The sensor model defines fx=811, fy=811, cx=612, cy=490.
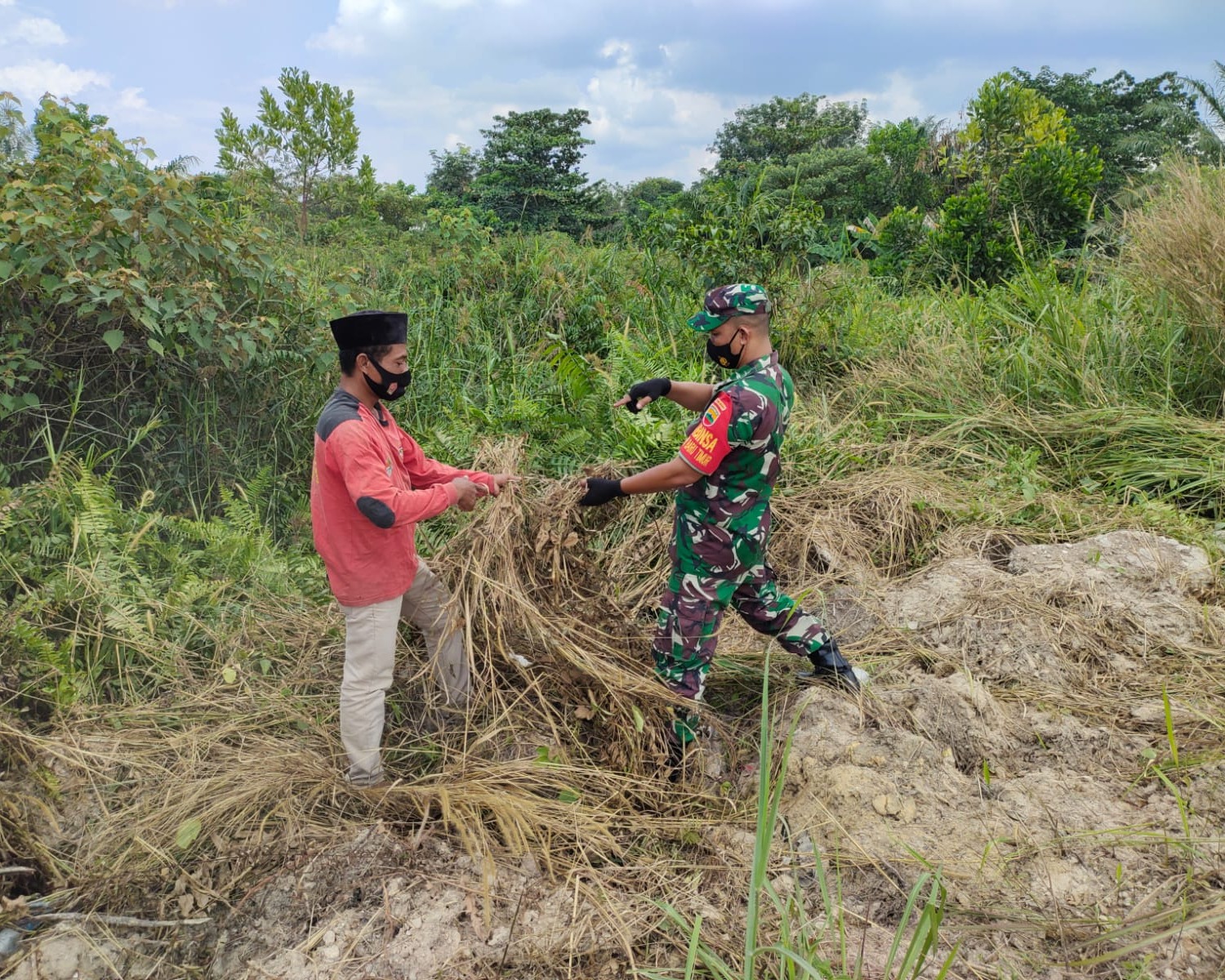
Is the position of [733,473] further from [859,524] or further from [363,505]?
[859,524]

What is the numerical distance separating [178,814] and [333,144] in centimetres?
1163

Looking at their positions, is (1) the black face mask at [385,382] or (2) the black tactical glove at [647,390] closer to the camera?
(1) the black face mask at [385,382]

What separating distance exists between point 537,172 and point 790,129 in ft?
34.7

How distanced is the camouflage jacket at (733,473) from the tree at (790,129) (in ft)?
78.4

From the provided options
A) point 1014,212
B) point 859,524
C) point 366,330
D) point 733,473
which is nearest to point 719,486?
point 733,473

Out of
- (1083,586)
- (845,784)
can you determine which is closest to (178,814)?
(845,784)

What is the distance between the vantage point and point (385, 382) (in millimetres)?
2781

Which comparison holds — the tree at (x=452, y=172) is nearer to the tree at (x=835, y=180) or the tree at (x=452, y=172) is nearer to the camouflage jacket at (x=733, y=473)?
the tree at (x=835, y=180)

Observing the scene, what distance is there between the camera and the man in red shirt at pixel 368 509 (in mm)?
2602

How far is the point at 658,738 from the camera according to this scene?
2990 mm

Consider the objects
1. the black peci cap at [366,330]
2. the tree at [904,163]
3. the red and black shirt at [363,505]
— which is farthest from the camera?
the tree at [904,163]

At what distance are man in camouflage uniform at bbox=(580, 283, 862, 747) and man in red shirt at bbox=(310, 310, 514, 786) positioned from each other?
27.8 inches

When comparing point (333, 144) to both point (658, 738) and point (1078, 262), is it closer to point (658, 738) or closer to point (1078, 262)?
point (1078, 262)

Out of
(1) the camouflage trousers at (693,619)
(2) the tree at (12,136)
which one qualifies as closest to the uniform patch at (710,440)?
(1) the camouflage trousers at (693,619)
